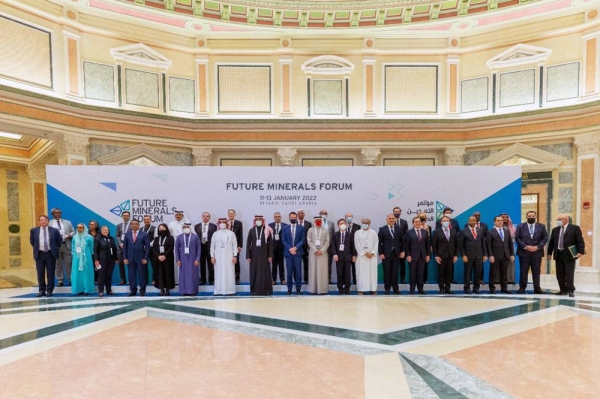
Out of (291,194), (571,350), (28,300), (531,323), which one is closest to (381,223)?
(291,194)

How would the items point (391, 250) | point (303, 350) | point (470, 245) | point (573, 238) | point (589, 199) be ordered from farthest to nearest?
1. point (589, 199)
2. point (391, 250)
3. point (470, 245)
4. point (573, 238)
5. point (303, 350)

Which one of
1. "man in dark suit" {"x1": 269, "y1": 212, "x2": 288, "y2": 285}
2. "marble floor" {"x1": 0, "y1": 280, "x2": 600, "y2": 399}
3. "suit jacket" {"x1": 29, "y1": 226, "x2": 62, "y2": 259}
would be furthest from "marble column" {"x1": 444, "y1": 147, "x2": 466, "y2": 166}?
"suit jacket" {"x1": 29, "y1": 226, "x2": 62, "y2": 259}

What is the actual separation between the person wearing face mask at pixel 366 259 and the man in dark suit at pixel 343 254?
0.14 meters

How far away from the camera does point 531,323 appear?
4723 millimetres

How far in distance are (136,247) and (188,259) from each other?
102 cm

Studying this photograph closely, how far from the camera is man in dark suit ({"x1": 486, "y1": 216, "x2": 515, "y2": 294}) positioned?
276 inches

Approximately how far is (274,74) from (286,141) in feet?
7.66

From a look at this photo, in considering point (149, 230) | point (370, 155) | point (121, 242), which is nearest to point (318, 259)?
point (149, 230)

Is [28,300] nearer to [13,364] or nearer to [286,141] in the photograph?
[13,364]

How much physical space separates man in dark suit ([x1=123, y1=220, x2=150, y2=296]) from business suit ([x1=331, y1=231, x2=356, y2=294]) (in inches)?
147

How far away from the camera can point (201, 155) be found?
37.9ft

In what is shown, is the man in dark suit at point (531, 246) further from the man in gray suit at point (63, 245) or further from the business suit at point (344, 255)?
the man in gray suit at point (63, 245)

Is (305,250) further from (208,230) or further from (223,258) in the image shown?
(208,230)

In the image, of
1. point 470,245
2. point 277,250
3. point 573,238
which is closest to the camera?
point 573,238
